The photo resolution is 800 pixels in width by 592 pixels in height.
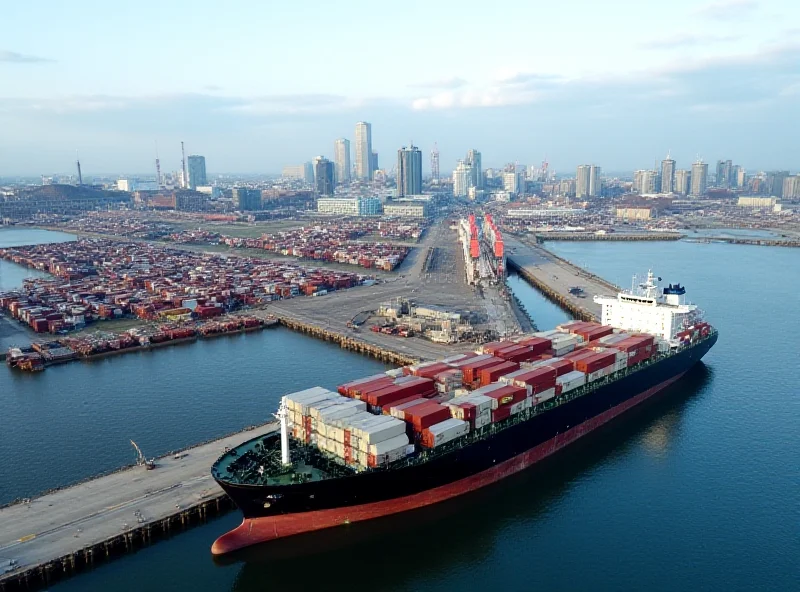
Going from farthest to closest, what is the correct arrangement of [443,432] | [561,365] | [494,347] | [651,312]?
1. [651,312]
2. [494,347]
3. [561,365]
4. [443,432]

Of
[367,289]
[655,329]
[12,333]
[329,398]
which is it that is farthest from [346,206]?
[329,398]

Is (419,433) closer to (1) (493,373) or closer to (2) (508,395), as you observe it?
(2) (508,395)

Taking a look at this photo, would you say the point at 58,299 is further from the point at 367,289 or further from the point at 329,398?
the point at 329,398

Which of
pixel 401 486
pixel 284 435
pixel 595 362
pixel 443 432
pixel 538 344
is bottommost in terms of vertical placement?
pixel 401 486

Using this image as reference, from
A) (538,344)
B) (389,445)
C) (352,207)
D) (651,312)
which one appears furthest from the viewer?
(352,207)

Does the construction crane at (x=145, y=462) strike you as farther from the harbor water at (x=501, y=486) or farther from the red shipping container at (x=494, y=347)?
the red shipping container at (x=494, y=347)

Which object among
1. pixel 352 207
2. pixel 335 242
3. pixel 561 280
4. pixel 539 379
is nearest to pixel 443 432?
pixel 539 379
